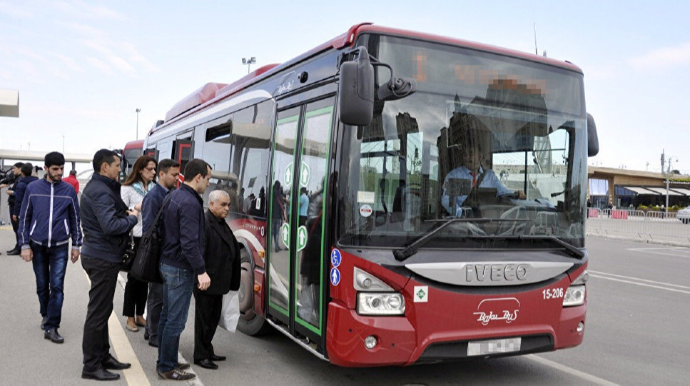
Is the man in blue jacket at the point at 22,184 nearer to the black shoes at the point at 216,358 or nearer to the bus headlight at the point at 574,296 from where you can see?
the black shoes at the point at 216,358

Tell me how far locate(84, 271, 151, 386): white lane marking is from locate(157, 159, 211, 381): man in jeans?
0.68 ft

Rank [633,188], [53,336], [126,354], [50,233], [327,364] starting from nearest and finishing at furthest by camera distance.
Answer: [327,364]
[126,354]
[53,336]
[50,233]
[633,188]

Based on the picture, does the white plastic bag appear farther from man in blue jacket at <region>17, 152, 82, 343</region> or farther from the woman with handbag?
man in blue jacket at <region>17, 152, 82, 343</region>

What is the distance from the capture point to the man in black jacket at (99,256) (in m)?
4.84

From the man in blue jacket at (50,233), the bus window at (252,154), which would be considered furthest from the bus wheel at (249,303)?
the man in blue jacket at (50,233)

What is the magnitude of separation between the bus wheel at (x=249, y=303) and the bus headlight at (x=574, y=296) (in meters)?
3.00

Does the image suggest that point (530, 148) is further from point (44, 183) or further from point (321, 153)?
point (44, 183)

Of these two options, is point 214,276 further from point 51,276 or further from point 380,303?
point 51,276

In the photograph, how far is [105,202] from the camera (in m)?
4.88

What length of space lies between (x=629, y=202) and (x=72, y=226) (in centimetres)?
7070

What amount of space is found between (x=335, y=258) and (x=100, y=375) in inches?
89.1

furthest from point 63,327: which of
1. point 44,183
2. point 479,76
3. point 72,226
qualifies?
point 479,76

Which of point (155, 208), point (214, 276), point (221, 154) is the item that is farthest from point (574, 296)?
point (221, 154)

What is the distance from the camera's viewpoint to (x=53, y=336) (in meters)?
5.94
